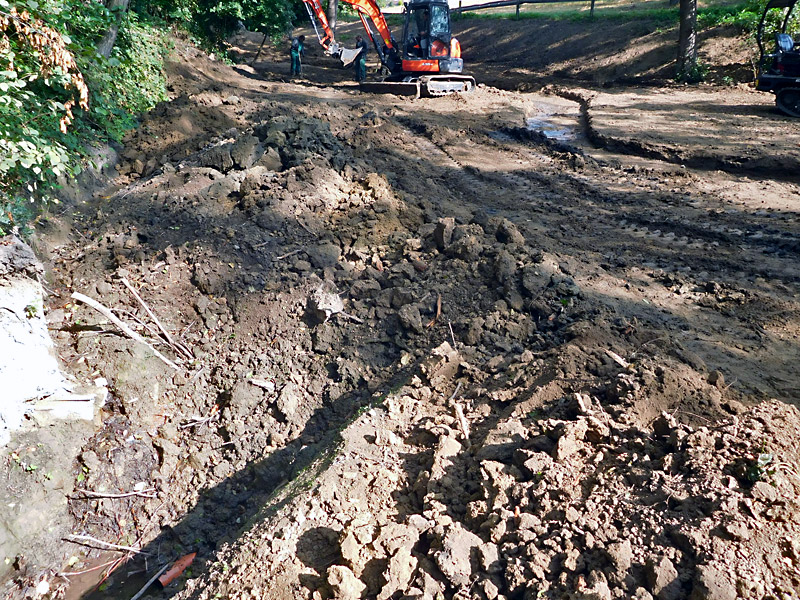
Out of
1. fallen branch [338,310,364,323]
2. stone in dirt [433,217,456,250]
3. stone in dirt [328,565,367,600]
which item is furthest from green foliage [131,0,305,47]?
stone in dirt [328,565,367,600]

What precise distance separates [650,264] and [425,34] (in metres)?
13.0

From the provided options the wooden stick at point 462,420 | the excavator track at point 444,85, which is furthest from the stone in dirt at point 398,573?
the excavator track at point 444,85

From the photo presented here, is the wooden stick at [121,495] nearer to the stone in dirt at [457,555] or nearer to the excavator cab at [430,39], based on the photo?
the stone in dirt at [457,555]

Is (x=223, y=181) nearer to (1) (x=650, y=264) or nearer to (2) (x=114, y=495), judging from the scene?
(2) (x=114, y=495)

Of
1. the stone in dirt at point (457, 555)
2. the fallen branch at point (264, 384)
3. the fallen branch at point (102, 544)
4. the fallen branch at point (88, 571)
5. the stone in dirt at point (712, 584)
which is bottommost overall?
the fallen branch at point (88, 571)

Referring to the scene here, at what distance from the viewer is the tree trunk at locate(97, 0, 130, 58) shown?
984 cm

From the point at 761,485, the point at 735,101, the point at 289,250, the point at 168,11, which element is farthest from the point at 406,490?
the point at 168,11

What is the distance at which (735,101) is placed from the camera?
14.4 m

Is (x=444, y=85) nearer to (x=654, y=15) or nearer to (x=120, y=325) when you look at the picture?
(x=654, y=15)

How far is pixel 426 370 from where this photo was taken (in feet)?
16.4

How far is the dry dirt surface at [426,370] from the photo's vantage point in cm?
312

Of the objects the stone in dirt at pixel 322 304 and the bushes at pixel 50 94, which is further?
the stone in dirt at pixel 322 304

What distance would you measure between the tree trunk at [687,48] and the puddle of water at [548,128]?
562cm

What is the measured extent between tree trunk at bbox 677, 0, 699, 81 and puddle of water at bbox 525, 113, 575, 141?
5619mm
